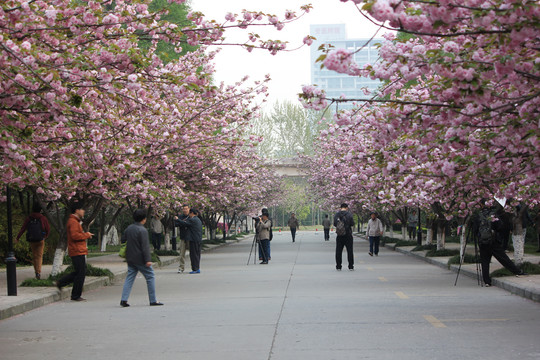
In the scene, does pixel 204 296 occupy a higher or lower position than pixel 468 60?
lower

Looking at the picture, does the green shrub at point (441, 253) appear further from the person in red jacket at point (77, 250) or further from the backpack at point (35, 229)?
the person in red jacket at point (77, 250)

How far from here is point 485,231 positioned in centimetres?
1652

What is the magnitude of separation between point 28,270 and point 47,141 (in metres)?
12.6

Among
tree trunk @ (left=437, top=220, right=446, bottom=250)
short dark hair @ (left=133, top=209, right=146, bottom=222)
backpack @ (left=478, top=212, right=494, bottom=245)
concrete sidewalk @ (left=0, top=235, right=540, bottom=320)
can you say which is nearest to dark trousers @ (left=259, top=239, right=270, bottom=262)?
concrete sidewalk @ (left=0, top=235, right=540, bottom=320)

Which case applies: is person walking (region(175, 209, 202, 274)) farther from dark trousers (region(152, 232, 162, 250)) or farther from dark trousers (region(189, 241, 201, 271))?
A: dark trousers (region(152, 232, 162, 250))

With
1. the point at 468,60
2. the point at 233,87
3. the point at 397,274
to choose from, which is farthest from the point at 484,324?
the point at 233,87

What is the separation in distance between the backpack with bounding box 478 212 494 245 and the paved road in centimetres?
100

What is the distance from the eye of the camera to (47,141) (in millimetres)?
12125

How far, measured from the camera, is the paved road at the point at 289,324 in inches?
349

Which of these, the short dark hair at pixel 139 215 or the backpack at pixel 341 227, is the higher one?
the short dark hair at pixel 139 215

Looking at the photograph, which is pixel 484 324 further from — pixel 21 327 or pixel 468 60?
pixel 21 327

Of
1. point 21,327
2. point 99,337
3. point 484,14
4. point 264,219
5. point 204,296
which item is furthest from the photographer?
point 264,219

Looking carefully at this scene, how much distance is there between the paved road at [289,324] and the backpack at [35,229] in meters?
2.77

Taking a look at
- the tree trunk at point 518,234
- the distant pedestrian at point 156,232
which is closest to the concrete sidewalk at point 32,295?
the tree trunk at point 518,234
